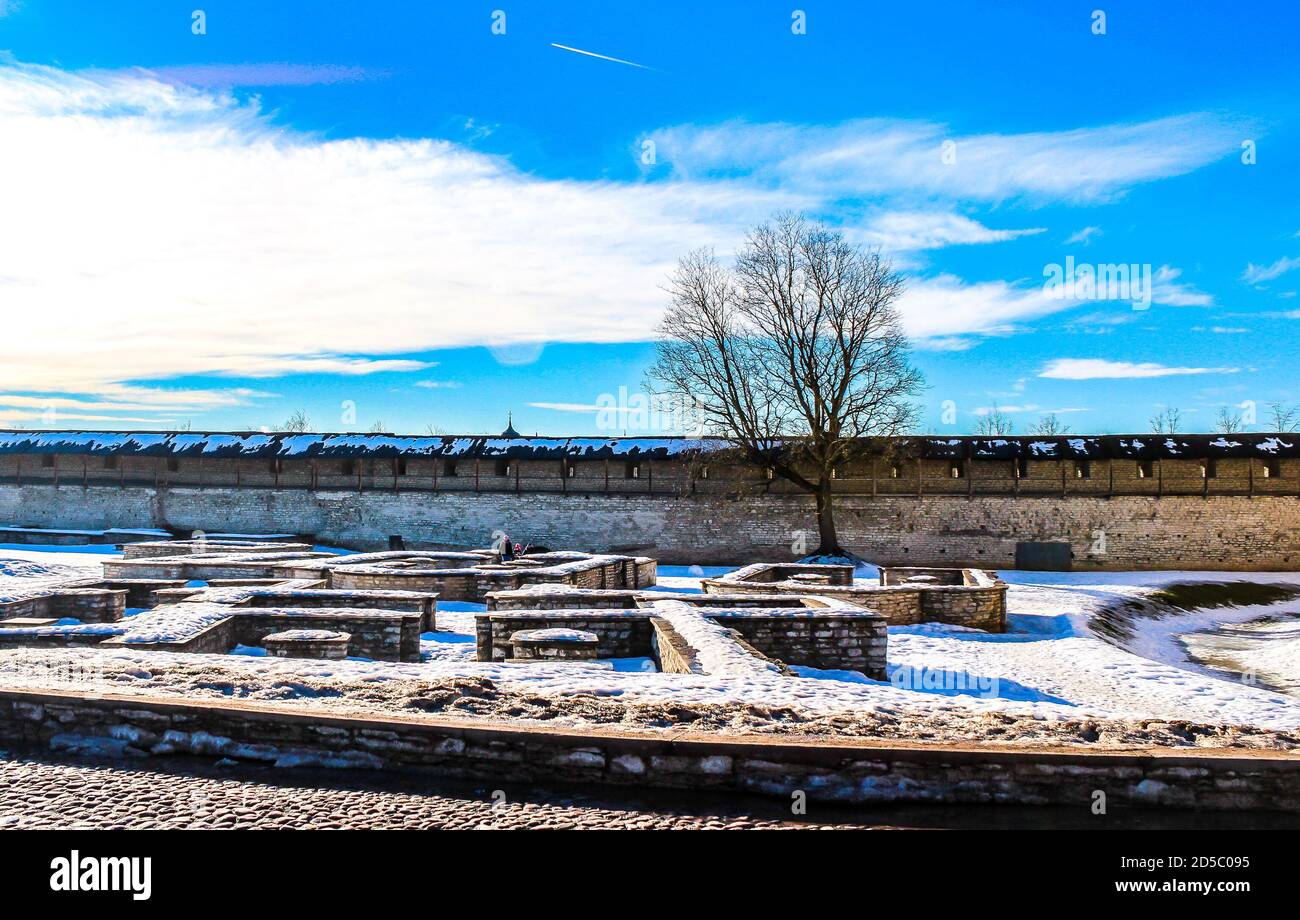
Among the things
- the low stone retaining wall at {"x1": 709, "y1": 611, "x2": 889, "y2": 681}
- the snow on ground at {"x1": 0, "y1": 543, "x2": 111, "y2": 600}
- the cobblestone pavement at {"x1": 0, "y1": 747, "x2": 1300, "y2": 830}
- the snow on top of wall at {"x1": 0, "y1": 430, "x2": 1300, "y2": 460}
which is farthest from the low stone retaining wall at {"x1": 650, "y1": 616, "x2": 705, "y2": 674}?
the snow on top of wall at {"x1": 0, "y1": 430, "x2": 1300, "y2": 460}

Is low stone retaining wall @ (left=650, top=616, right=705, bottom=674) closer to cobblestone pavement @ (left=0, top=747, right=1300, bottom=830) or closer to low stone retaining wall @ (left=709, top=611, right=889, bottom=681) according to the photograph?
low stone retaining wall @ (left=709, top=611, right=889, bottom=681)

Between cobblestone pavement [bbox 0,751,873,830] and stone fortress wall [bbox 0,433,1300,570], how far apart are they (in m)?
19.7

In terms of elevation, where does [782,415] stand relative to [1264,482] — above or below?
above

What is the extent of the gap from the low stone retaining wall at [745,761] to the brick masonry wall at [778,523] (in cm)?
1956

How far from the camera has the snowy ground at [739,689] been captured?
4766mm

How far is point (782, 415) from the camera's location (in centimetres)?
2245

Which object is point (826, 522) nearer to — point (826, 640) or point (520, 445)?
point (520, 445)

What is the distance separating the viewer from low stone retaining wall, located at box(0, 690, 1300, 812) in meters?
3.87

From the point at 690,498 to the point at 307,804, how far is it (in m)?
20.4

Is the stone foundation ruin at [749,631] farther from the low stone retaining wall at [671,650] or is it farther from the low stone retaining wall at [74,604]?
the low stone retaining wall at [74,604]

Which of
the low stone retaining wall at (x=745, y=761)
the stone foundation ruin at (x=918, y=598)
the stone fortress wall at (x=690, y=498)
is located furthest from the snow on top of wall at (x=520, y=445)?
the low stone retaining wall at (x=745, y=761)
